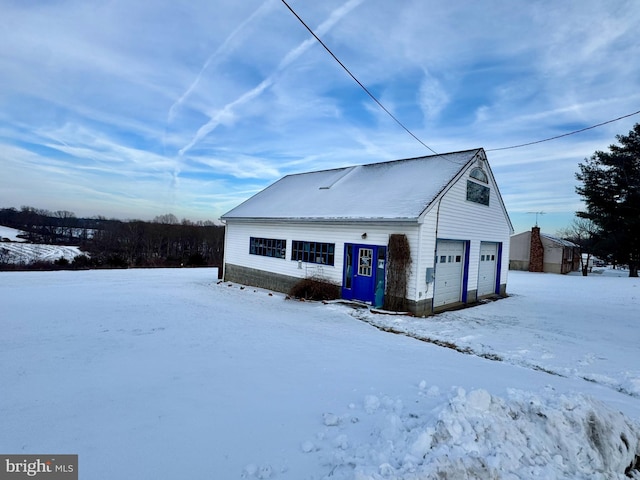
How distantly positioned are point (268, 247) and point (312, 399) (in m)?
11.2

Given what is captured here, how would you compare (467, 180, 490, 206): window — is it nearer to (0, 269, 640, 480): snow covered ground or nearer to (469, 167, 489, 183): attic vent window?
(469, 167, 489, 183): attic vent window

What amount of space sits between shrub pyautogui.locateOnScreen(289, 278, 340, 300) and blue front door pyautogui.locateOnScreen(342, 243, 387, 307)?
0.39 metres

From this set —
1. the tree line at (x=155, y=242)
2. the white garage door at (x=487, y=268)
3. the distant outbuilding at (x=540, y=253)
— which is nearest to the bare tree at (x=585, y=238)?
the distant outbuilding at (x=540, y=253)

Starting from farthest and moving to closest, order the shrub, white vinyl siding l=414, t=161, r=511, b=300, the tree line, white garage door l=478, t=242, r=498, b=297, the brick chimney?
1. the tree line
2. the brick chimney
3. white garage door l=478, t=242, r=498, b=297
4. the shrub
5. white vinyl siding l=414, t=161, r=511, b=300

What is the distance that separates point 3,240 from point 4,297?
7588cm

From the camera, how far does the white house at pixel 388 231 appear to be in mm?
10250

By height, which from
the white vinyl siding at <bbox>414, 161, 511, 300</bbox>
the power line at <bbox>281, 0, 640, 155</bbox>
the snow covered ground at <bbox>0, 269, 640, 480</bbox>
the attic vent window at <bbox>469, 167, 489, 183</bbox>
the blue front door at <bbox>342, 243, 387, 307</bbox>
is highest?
the power line at <bbox>281, 0, 640, 155</bbox>

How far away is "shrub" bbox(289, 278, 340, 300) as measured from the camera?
11.5 metres

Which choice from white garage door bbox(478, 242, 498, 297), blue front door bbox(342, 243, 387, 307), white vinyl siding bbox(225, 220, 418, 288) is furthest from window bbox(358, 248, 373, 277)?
white garage door bbox(478, 242, 498, 297)

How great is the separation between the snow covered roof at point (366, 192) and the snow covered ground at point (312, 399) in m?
4.23

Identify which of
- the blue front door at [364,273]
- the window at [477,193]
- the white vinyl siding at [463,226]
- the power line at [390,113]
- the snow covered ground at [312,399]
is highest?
the power line at [390,113]

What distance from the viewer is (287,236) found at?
13609 millimetres

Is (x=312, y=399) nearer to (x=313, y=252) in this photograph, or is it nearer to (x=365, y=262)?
(x=365, y=262)

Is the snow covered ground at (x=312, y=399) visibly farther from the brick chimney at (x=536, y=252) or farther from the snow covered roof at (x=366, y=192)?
the brick chimney at (x=536, y=252)
